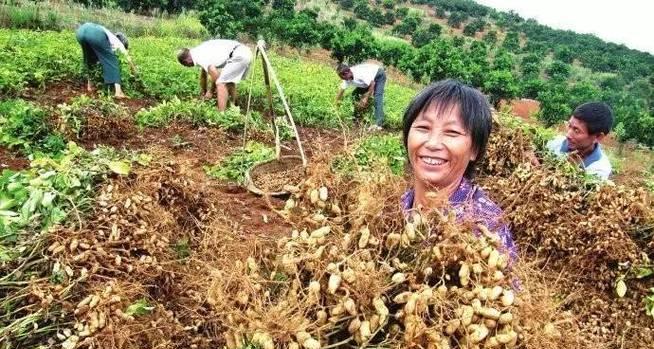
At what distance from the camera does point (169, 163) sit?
3170 mm

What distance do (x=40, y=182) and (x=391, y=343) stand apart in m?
1.90

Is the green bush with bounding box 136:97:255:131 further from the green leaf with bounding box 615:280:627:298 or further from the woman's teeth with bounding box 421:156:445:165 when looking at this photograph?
the woman's teeth with bounding box 421:156:445:165

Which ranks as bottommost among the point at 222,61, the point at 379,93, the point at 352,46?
the point at 352,46

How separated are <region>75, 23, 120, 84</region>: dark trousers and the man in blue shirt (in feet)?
21.6

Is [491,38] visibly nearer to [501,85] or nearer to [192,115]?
[501,85]

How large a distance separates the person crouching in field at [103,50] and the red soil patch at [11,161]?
294 centimetres

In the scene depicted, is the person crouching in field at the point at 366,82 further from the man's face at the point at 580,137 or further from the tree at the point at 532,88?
the tree at the point at 532,88

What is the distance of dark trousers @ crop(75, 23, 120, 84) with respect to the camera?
8.20 m

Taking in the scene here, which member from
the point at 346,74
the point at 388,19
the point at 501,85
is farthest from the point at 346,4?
the point at 346,74

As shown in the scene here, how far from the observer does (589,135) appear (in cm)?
425

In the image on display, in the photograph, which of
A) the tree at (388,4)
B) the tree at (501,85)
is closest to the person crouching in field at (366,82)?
the tree at (501,85)

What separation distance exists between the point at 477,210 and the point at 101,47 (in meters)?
7.71

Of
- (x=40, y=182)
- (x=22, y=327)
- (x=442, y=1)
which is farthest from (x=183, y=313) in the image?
(x=442, y=1)

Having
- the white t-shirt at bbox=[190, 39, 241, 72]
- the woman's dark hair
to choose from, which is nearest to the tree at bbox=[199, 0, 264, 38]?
the white t-shirt at bbox=[190, 39, 241, 72]
